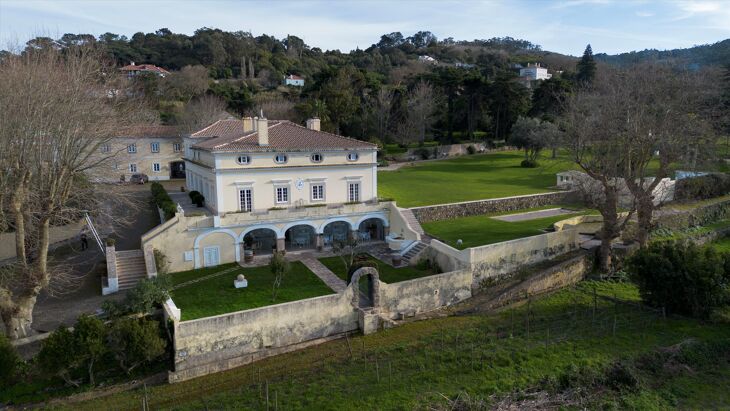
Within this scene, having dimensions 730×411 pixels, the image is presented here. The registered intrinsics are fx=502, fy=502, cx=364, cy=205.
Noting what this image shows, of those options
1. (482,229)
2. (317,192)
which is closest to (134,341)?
(317,192)

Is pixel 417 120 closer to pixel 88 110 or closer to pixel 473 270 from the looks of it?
pixel 473 270

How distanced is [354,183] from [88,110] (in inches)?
579

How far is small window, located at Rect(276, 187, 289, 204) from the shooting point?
94.8ft

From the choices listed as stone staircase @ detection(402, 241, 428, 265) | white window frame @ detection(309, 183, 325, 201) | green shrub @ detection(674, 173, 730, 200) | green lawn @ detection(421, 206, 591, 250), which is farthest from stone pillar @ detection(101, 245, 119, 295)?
green shrub @ detection(674, 173, 730, 200)

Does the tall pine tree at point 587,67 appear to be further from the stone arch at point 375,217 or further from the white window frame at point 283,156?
the white window frame at point 283,156

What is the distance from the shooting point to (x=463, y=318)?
2216 centimetres

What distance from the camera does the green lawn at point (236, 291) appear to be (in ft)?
67.9

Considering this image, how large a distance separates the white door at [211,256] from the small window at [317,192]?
6460mm

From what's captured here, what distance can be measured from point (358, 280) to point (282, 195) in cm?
986

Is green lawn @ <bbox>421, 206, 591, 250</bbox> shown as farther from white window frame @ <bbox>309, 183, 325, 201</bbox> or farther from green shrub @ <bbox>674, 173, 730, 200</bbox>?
green shrub @ <bbox>674, 173, 730, 200</bbox>

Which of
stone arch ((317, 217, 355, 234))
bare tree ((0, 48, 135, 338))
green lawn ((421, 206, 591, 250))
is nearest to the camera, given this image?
bare tree ((0, 48, 135, 338))

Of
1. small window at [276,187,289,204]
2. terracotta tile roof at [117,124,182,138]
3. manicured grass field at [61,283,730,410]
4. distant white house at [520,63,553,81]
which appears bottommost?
manicured grass field at [61,283,730,410]

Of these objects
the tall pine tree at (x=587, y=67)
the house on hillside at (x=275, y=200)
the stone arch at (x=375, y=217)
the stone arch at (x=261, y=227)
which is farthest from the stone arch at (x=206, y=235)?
the tall pine tree at (x=587, y=67)

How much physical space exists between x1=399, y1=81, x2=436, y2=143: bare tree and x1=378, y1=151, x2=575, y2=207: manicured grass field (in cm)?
620
